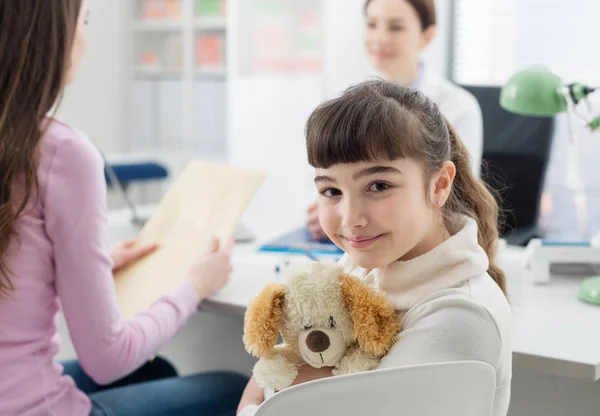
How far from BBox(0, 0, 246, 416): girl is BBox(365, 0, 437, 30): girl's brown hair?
1.12 m

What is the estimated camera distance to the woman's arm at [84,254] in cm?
127

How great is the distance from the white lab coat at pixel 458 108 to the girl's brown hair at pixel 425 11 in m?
0.14

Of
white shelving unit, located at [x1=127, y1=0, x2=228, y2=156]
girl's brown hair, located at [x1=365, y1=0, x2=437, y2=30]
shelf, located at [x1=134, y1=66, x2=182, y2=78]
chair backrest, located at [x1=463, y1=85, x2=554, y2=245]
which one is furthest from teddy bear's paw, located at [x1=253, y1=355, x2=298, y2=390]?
shelf, located at [x1=134, y1=66, x2=182, y2=78]

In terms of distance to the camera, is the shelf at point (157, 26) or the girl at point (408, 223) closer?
the girl at point (408, 223)

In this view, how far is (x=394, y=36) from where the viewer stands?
2227 mm

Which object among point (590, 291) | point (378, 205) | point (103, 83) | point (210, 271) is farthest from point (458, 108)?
point (103, 83)

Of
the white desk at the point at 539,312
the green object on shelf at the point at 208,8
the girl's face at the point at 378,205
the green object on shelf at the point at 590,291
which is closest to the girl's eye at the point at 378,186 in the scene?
the girl's face at the point at 378,205

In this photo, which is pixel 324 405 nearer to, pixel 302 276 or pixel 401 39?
pixel 302 276

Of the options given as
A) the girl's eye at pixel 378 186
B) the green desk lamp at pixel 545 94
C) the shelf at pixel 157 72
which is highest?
the green desk lamp at pixel 545 94

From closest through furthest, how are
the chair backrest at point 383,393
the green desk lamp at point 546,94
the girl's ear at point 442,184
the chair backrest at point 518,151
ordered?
1. the chair backrest at point 383,393
2. the girl's ear at point 442,184
3. the green desk lamp at point 546,94
4. the chair backrest at point 518,151

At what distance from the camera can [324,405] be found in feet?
2.85

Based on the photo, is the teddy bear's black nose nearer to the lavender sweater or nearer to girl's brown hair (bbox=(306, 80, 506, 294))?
girl's brown hair (bbox=(306, 80, 506, 294))

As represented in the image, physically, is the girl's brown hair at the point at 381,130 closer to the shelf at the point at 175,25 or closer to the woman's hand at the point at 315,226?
the woman's hand at the point at 315,226

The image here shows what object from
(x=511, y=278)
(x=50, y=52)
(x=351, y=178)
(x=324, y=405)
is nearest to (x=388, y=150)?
(x=351, y=178)
